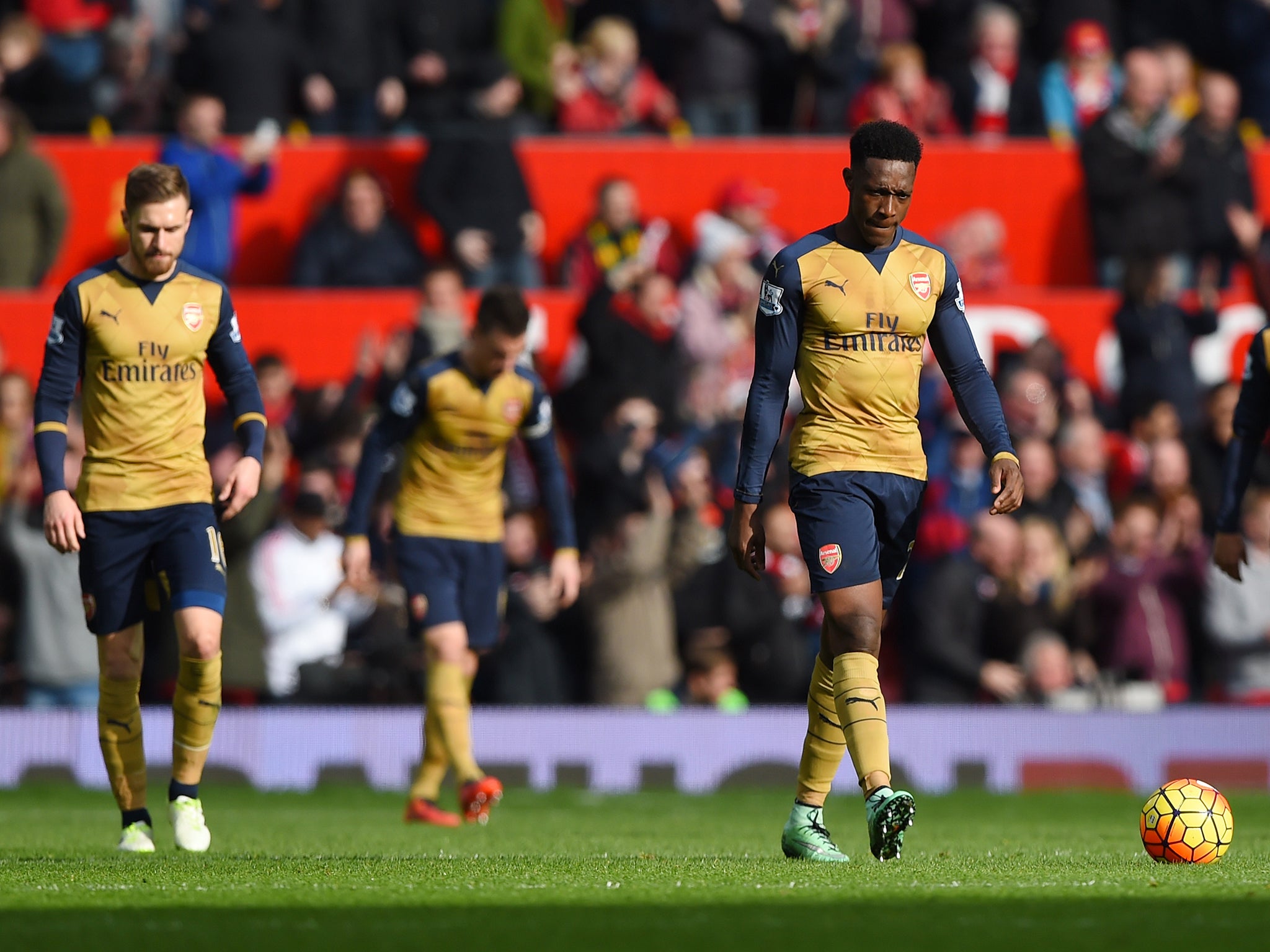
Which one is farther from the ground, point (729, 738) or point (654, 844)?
point (654, 844)

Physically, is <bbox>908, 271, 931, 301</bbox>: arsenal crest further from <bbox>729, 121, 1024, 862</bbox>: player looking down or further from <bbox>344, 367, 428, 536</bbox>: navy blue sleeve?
<bbox>344, 367, 428, 536</bbox>: navy blue sleeve

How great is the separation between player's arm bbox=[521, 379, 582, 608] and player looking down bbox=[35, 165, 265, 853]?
2.56 m

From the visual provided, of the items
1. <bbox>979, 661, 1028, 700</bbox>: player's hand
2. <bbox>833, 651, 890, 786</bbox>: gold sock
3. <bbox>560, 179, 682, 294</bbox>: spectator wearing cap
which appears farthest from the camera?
<bbox>560, 179, 682, 294</bbox>: spectator wearing cap

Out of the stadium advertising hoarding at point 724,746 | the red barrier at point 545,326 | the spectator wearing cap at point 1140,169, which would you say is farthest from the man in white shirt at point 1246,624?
the spectator wearing cap at point 1140,169

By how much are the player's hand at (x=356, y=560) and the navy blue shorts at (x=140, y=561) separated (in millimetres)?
2040

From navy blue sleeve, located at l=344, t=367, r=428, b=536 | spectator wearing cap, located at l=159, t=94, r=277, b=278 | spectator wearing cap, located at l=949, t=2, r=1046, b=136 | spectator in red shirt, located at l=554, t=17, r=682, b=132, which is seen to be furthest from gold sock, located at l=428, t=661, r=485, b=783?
spectator wearing cap, located at l=949, t=2, r=1046, b=136

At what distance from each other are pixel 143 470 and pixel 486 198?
899 cm

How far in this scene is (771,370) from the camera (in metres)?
7.45

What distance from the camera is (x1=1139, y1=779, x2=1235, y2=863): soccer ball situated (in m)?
7.48

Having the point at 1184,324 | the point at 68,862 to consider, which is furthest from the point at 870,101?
the point at 68,862

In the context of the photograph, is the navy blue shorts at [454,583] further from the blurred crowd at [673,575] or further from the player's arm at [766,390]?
the player's arm at [766,390]

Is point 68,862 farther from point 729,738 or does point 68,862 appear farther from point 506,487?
point 506,487

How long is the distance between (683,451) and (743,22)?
15.8 feet

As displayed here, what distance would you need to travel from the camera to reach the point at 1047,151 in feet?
61.8
